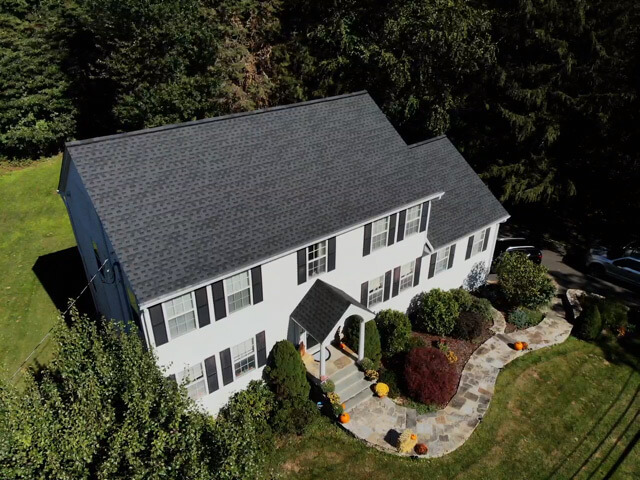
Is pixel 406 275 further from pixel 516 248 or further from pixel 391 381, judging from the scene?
pixel 516 248

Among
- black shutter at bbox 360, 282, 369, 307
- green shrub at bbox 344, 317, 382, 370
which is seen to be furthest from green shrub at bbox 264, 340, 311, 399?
black shutter at bbox 360, 282, 369, 307

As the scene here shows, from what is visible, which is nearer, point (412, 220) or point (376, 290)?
point (412, 220)

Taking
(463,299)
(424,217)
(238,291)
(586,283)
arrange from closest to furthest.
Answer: (238,291) → (424,217) → (463,299) → (586,283)

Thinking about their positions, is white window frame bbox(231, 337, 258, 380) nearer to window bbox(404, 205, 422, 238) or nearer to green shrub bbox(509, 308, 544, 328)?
window bbox(404, 205, 422, 238)

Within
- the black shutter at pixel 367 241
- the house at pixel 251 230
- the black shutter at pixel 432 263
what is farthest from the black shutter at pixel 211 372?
the black shutter at pixel 432 263

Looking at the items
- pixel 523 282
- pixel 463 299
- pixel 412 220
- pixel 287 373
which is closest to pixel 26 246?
pixel 287 373

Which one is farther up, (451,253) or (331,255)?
(331,255)
